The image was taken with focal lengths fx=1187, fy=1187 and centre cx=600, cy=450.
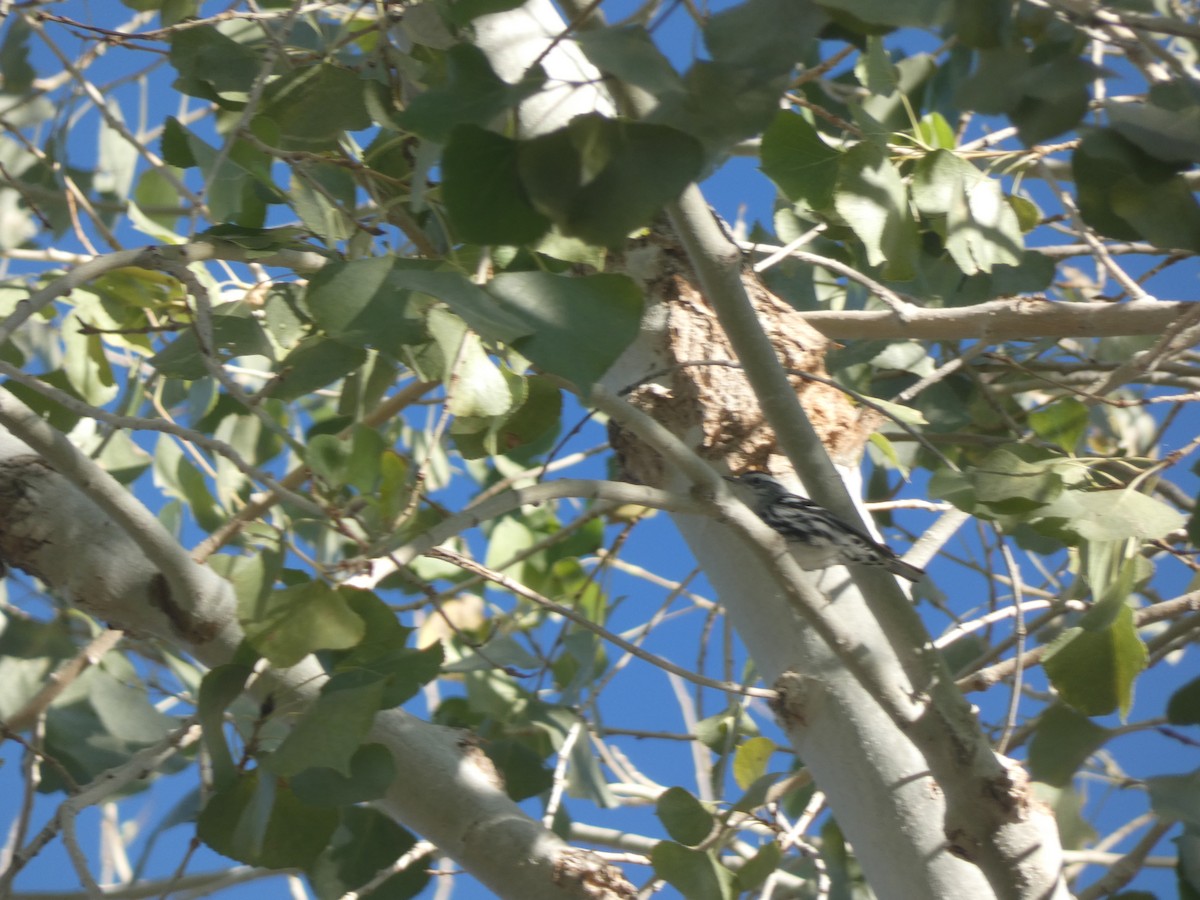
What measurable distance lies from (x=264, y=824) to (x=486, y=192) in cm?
42

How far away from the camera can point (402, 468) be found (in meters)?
0.73

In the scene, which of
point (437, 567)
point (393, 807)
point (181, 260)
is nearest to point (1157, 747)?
point (437, 567)

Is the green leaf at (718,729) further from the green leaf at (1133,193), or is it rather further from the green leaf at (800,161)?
the green leaf at (1133,193)

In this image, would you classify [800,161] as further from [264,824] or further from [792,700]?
[264,824]

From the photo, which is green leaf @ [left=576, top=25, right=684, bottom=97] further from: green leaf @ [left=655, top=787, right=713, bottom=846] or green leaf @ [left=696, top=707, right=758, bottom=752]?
green leaf @ [left=696, top=707, right=758, bottom=752]

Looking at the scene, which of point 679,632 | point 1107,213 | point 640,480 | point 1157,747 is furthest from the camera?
point 679,632

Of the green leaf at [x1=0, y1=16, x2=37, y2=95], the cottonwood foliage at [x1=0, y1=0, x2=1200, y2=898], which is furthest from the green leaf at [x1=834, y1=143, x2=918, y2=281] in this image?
the green leaf at [x1=0, y1=16, x2=37, y2=95]

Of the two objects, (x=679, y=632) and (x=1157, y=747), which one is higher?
(x=679, y=632)

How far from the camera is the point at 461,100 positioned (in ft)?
1.77

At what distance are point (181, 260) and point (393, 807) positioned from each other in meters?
0.43

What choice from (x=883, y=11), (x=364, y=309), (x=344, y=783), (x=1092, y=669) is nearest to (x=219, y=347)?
(x=364, y=309)

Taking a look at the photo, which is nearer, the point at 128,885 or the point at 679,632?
the point at 128,885

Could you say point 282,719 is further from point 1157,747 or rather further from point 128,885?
point 1157,747

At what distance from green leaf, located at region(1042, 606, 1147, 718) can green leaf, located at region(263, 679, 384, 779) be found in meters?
0.44
